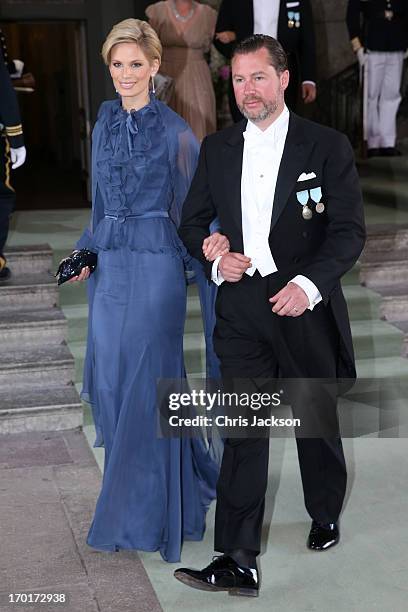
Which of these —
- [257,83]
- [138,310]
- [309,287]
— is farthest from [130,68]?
[309,287]

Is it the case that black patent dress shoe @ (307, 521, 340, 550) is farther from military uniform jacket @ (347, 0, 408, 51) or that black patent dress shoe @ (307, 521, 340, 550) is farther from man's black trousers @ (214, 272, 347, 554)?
military uniform jacket @ (347, 0, 408, 51)

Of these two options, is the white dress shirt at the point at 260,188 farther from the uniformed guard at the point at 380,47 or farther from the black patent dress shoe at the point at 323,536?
the uniformed guard at the point at 380,47

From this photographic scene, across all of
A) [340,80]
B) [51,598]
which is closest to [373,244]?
[51,598]

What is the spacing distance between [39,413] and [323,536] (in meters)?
2.04

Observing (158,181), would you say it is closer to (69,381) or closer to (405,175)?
(69,381)

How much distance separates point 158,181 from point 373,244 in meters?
3.50

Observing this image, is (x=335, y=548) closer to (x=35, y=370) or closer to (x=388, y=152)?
(x=35, y=370)

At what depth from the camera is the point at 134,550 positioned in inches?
163

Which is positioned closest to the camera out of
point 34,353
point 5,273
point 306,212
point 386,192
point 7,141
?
point 306,212

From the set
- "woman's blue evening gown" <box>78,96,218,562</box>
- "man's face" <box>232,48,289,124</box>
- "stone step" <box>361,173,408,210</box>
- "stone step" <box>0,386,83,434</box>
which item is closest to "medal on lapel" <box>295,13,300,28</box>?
"stone step" <box>361,173,408,210</box>

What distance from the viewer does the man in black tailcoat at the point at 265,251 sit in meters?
3.56

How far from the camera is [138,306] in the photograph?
3992mm

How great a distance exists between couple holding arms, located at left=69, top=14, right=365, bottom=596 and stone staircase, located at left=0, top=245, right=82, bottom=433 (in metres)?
1.41

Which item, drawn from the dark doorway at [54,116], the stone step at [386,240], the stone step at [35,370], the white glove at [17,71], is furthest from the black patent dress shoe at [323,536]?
the dark doorway at [54,116]
